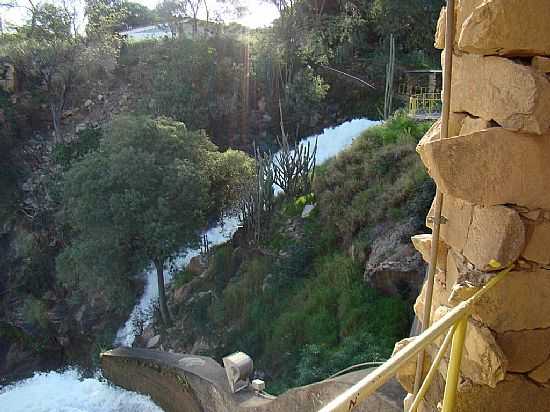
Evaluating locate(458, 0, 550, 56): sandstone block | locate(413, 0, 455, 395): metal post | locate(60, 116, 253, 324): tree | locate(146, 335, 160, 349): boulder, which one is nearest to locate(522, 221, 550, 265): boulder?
locate(413, 0, 455, 395): metal post

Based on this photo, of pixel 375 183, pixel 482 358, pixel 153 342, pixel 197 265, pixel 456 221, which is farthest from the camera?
pixel 197 265

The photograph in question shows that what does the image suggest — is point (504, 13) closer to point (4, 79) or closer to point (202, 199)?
point (202, 199)

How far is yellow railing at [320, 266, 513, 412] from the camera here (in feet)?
3.04

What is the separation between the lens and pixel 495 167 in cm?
142

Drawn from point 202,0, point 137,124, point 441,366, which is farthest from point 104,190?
point 202,0

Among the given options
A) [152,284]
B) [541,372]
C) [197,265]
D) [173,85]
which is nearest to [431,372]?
[541,372]

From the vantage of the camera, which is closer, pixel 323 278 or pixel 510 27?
pixel 510 27

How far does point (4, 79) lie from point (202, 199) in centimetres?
1219

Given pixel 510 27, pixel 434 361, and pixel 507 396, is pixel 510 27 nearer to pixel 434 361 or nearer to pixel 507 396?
pixel 434 361

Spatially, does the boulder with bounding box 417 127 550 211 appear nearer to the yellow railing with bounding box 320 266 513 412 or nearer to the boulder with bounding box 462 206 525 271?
the boulder with bounding box 462 206 525 271

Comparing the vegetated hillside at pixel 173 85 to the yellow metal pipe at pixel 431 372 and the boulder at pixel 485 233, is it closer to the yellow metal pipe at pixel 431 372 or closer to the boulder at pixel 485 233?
the boulder at pixel 485 233

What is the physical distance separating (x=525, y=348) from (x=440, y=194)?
0.54m

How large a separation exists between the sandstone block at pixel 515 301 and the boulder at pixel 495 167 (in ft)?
0.73

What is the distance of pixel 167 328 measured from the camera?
33.0ft
